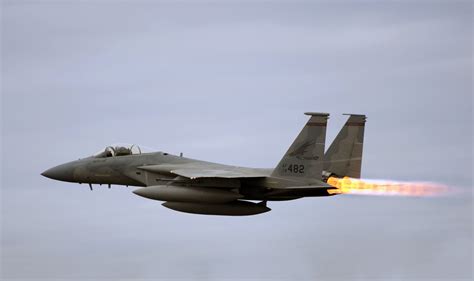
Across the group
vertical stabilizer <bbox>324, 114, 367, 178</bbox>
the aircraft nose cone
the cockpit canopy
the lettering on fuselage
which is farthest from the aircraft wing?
the aircraft nose cone

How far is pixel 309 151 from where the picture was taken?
51.8m

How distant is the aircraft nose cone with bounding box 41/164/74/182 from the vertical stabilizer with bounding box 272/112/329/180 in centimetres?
1012

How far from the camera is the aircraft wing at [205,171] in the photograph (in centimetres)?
5294

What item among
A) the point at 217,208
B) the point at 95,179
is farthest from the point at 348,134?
the point at 95,179

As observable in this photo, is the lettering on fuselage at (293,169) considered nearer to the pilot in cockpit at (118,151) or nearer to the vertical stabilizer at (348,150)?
the vertical stabilizer at (348,150)

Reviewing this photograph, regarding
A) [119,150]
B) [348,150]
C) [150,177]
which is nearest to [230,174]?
[150,177]

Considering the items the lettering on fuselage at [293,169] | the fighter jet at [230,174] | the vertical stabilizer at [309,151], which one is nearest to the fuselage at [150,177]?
the fighter jet at [230,174]

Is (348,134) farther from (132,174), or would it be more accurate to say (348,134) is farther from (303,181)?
(132,174)

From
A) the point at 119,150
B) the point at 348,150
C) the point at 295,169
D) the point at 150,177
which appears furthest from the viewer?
the point at 119,150

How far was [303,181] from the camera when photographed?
52.0 metres

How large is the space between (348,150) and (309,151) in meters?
3.78

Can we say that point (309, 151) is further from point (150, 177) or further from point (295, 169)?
point (150, 177)

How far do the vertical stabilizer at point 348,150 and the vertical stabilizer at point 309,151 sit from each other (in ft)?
9.60

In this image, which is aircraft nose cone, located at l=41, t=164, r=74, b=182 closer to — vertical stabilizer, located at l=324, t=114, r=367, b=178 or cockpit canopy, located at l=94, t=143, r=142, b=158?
cockpit canopy, located at l=94, t=143, r=142, b=158
